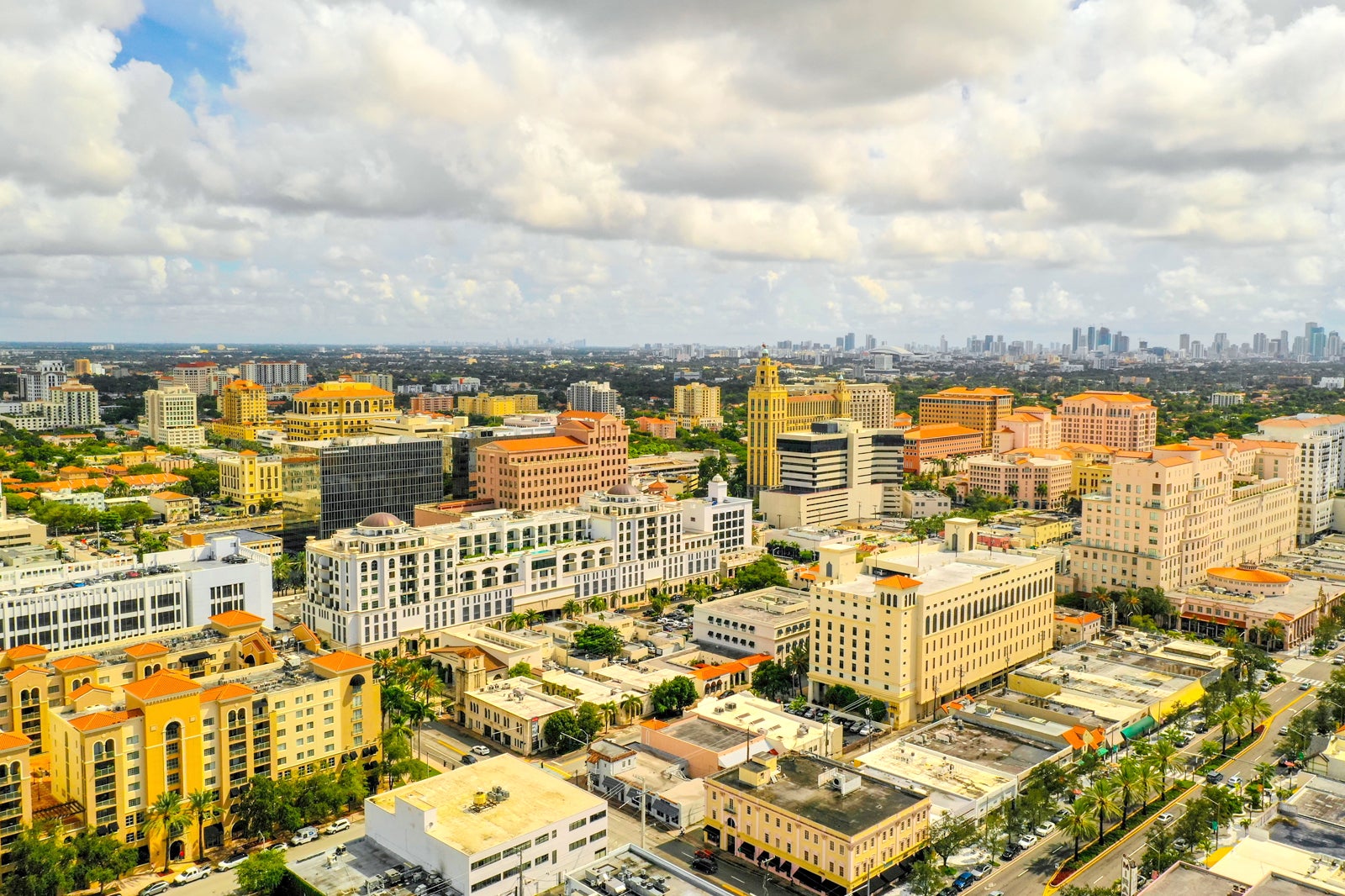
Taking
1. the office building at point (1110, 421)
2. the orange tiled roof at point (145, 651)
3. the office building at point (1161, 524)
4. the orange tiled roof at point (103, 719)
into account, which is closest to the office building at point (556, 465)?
the office building at point (1161, 524)

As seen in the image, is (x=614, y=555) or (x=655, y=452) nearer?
(x=614, y=555)

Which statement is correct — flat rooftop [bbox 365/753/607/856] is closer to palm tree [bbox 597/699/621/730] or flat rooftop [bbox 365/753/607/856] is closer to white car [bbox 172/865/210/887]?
white car [bbox 172/865/210/887]

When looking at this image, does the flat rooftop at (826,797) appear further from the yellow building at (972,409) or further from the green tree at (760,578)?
the yellow building at (972,409)

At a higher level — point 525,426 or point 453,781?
point 525,426

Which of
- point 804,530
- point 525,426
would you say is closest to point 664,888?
point 804,530

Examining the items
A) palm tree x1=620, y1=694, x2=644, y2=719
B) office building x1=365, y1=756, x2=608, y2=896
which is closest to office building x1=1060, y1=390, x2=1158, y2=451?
palm tree x1=620, y1=694, x2=644, y2=719

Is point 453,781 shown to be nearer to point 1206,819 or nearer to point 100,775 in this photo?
point 100,775
